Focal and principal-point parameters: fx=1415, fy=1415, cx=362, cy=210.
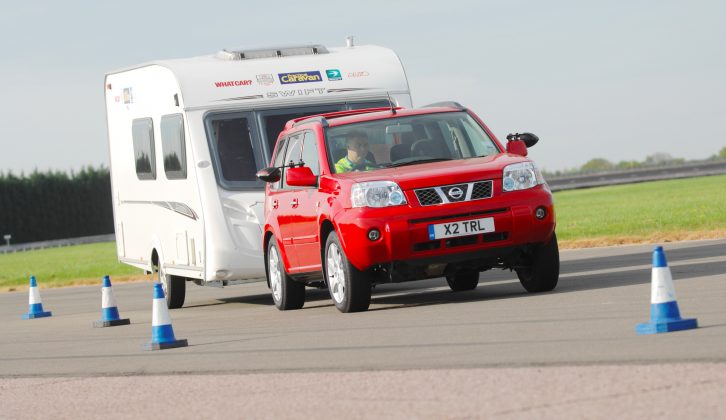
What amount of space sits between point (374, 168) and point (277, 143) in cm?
241

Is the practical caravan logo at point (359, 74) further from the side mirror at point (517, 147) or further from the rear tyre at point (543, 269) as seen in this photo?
the rear tyre at point (543, 269)

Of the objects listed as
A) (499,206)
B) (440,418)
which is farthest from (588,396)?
(499,206)

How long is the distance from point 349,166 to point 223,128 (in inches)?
134

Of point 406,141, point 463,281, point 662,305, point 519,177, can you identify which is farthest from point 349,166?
point 662,305

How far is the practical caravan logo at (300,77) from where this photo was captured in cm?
1689

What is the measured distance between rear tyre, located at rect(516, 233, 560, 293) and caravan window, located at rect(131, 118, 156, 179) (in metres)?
6.14

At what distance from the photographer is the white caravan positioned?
16047mm

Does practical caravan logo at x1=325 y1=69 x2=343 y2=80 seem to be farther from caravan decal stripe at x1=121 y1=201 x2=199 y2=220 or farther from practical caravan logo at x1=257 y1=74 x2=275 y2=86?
caravan decal stripe at x1=121 y1=201 x2=199 y2=220

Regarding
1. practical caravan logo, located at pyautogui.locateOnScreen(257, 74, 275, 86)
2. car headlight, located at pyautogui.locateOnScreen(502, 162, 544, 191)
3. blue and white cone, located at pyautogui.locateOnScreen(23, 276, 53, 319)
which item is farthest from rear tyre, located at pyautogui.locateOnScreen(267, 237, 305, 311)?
blue and white cone, located at pyautogui.locateOnScreen(23, 276, 53, 319)

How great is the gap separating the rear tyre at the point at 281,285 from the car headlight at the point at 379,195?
230 centimetres

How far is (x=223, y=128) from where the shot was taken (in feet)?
54.2

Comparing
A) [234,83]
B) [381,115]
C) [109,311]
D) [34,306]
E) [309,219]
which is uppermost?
[234,83]

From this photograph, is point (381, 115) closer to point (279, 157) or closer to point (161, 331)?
point (279, 157)

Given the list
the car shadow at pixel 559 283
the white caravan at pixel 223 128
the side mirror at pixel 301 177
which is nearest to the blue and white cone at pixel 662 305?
the car shadow at pixel 559 283
